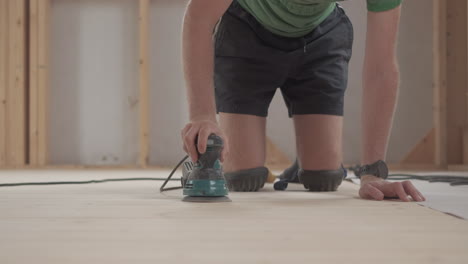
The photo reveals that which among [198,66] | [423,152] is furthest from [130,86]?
[198,66]

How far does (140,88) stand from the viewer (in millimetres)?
4766

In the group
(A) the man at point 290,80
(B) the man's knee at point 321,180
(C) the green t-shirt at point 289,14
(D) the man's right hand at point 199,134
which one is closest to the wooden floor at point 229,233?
(D) the man's right hand at point 199,134

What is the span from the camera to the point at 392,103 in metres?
1.76

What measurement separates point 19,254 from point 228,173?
4.57ft

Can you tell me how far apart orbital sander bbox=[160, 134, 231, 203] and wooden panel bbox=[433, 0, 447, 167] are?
359cm

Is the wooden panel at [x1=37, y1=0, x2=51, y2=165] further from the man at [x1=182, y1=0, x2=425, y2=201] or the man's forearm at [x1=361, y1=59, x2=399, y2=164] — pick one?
the man's forearm at [x1=361, y1=59, x2=399, y2=164]

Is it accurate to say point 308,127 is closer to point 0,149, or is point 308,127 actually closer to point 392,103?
point 392,103

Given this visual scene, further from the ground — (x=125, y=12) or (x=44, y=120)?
(x=125, y=12)

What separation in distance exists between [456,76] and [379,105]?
3.41 m

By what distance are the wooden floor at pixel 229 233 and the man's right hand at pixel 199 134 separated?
0.15 metres

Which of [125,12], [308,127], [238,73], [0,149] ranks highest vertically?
[125,12]

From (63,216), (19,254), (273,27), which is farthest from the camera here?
(273,27)

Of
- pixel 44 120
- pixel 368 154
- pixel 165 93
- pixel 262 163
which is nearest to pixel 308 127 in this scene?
pixel 262 163

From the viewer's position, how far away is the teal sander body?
4.99 ft
